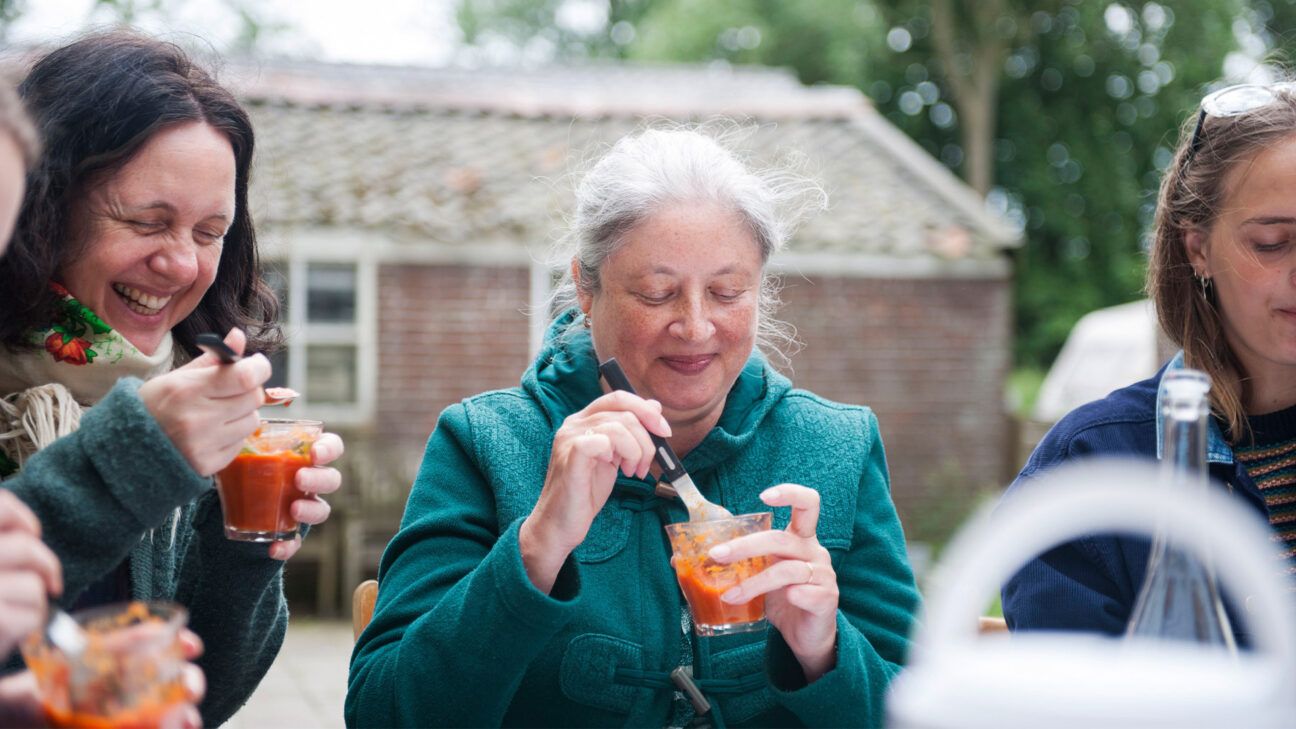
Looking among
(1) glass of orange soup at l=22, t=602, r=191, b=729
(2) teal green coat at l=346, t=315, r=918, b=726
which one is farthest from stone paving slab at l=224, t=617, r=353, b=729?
(1) glass of orange soup at l=22, t=602, r=191, b=729

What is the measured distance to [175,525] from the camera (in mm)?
2234

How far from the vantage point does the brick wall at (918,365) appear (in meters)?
11.9

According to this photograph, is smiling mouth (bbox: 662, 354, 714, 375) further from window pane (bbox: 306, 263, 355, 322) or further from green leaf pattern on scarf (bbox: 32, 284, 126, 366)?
window pane (bbox: 306, 263, 355, 322)

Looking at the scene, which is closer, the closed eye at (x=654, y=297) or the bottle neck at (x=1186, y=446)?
the bottle neck at (x=1186, y=446)

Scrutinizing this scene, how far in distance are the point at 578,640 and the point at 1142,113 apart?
25.8 m

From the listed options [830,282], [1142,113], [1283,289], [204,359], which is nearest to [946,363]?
[830,282]

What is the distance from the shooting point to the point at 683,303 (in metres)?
2.29

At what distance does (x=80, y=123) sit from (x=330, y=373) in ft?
31.1

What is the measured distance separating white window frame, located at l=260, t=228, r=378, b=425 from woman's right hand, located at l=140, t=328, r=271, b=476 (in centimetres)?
944

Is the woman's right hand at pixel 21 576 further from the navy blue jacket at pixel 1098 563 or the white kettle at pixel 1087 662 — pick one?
the navy blue jacket at pixel 1098 563

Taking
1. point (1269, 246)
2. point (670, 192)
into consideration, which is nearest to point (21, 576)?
point (670, 192)

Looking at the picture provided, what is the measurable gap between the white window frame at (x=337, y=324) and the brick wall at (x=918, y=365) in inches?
156

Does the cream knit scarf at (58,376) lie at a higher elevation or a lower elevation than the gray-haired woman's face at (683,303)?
lower

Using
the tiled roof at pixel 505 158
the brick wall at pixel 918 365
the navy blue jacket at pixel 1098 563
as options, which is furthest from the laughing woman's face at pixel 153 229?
the brick wall at pixel 918 365
